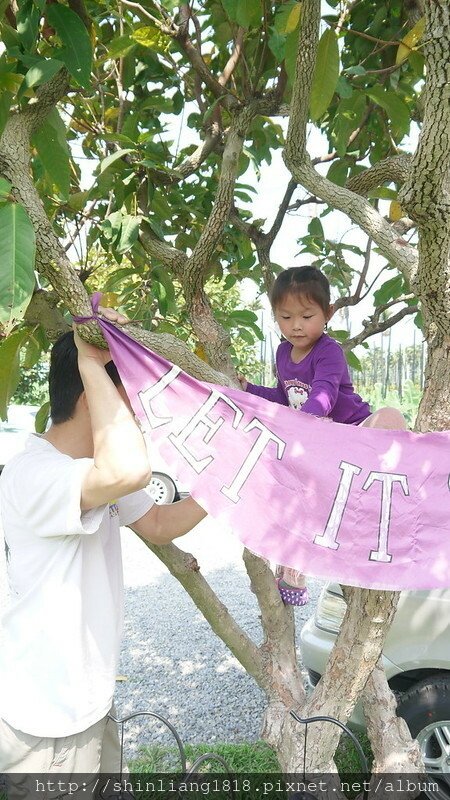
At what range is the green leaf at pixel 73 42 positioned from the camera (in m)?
1.69

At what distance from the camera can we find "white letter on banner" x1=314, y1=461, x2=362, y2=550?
1.77 meters

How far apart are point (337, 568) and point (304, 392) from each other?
804 mm

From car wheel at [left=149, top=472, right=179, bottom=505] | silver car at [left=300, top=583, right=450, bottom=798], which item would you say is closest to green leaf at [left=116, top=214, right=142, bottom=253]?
silver car at [left=300, top=583, right=450, bottom=798]

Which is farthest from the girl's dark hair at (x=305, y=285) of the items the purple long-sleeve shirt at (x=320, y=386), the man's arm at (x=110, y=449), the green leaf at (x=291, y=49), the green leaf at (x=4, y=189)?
the green leaf at (x=4, y=189)

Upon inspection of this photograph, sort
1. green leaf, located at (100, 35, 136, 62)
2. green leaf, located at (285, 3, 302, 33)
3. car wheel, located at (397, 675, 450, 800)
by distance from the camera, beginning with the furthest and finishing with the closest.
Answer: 1. car wheel, located at (397, 675, 450, 800)
2. green leaf, located at (100, 35, 136, 62)
3. green leaf, located at (285, 3, 302, 33)

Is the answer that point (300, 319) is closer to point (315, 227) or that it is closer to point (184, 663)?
point (315, 227)

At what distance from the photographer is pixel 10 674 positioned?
1484mm

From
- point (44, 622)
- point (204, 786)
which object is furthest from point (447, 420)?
point (204, 786)

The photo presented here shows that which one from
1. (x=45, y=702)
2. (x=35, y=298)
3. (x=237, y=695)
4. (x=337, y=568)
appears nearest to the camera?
(x=45, y=702)

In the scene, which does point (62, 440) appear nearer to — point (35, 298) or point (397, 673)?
point (35, 298)

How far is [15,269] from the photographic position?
1.17 m

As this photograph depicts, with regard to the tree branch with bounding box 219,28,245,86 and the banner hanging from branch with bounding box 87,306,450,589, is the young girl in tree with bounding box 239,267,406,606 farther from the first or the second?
the tree branch with bounding box 219,28,245,86

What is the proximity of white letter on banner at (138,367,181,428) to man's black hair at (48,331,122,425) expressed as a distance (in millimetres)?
190

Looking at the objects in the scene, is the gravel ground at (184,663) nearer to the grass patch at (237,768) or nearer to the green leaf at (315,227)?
the grass patch at (237,768)
